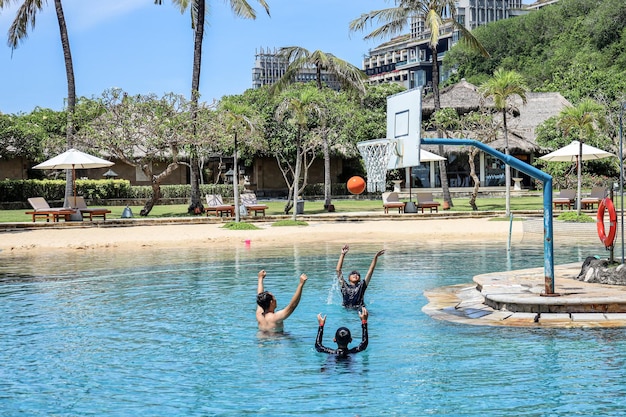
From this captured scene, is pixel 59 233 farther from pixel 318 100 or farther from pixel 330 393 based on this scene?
pixel 330 393

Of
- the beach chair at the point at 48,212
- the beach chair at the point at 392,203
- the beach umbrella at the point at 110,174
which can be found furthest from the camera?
the beach umbrella at the point at 110,174

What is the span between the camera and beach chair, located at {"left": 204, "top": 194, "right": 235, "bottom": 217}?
35062 mm

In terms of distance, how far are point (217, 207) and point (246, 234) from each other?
7.07 m

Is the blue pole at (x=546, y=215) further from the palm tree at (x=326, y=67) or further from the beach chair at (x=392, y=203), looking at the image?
the palm tree at (x=326, y=67)

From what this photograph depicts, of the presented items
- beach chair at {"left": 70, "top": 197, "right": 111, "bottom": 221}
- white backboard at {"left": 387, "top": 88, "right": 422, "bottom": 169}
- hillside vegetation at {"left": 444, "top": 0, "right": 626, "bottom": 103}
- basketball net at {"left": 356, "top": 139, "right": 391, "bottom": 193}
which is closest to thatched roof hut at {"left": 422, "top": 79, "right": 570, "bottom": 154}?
hillside vegetation at {"left": 444, "top": 0, "right": 626, "bottom": 103}

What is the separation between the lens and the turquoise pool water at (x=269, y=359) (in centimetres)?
822

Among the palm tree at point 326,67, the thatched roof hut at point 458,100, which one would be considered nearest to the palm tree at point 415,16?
the palm tree at point 326,67

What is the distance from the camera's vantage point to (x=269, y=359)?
33.6 ft

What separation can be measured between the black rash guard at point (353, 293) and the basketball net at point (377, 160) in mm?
2014

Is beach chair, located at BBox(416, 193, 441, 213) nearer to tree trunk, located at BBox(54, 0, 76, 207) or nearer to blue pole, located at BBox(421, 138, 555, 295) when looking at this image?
tree trunk, located at BBox(54, 0, 76, 207)

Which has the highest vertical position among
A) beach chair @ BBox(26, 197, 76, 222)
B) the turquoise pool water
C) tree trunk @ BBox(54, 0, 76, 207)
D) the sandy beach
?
tree trunk @ BBox(54, 0, 76, 207)

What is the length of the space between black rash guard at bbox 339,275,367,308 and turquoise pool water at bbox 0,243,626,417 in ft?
0.60

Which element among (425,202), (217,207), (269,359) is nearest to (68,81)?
(217,207)

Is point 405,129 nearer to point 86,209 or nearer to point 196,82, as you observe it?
point 86,209
